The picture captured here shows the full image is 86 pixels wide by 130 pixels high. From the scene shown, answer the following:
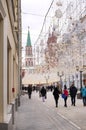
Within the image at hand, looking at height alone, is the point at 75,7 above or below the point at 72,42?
above

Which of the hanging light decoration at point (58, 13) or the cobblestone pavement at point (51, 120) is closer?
the cobblestone pavement at point (51, 120)

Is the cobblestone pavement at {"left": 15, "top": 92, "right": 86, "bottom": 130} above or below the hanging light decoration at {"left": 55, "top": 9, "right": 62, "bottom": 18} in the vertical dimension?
below

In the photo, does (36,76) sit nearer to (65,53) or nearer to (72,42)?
(65,53)

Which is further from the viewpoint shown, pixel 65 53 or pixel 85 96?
pixel 65 53

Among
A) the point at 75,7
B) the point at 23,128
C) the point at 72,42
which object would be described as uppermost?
the point at 75,7

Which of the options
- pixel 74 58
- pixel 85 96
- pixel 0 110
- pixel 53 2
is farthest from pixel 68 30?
pixel 0 110

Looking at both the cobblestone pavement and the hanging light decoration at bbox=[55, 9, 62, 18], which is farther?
the hanging light decoration at bbox=[55, 9, 62, 18]

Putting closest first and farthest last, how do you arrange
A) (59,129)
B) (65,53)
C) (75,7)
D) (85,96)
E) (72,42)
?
(59,129)
(85,96)
(75,7)
(72,42)
(65,53)

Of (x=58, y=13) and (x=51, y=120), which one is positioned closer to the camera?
(x=51, y=120)

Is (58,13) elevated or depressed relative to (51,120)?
elevated

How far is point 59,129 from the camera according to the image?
1750cm

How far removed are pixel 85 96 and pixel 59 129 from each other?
15.2 m

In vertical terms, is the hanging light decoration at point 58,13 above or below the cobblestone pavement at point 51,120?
above

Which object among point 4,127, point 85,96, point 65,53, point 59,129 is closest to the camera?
point 4,127
